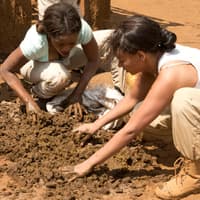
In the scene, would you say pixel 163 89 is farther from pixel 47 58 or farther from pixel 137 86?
pixel 47 58

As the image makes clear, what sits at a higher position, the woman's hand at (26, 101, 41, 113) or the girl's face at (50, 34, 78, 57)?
the girl's face at (50, 34, 78, 57)

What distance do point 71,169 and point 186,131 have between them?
2.59 feet

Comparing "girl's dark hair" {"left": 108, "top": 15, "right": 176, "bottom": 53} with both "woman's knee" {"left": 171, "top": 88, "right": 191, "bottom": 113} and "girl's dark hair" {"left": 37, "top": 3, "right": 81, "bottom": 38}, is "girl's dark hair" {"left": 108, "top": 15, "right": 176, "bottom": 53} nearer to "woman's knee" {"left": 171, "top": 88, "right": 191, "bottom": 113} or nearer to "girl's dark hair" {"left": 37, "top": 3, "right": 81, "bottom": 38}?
"woman's knee" {"left": 171, "top": 88, "right": 191, "bottom": 113}

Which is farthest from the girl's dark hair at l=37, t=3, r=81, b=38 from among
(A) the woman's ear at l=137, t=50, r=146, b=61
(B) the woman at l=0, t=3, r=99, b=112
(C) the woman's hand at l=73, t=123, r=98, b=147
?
(A) the woman's ear at l=137, t=50, r=146, b=61

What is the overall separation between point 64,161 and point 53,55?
1.07 m

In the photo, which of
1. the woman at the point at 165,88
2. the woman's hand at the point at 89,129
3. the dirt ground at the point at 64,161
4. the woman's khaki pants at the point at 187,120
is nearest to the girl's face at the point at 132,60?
the woman at the point at 165,88

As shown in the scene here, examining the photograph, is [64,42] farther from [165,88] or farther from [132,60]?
[165,88]

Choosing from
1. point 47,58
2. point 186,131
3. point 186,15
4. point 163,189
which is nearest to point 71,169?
point 163,189

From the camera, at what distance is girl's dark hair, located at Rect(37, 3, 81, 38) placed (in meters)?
3.65

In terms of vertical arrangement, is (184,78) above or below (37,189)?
above

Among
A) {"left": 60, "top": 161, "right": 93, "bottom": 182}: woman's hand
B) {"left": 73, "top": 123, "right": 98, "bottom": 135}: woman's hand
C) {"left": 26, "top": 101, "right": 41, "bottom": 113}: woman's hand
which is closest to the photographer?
{"left": 60, "top": 161, "right": 93, "bottom": 182}: woman's hand

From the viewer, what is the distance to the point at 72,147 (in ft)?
12.1

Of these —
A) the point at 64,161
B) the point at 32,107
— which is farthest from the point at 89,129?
the point at 32,107

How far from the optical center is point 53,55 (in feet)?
13.9
